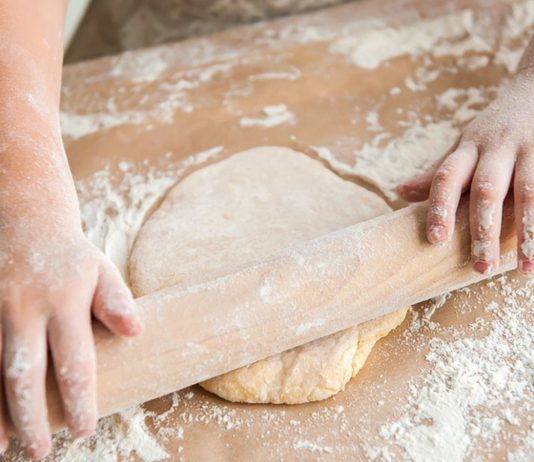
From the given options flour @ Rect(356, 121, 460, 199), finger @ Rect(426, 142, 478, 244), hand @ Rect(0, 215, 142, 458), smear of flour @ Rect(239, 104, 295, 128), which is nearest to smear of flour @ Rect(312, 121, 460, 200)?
flour @ Rect(356, 121, 460, 199)

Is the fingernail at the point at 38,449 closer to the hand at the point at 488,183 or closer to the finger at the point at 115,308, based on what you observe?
the finger at the point at 115,308

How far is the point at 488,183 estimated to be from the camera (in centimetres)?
103

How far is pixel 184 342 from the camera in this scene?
92cm

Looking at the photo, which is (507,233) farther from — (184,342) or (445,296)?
(184,342)

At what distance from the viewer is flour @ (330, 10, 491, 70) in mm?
1621

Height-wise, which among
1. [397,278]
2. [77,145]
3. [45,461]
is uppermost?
[397,278]

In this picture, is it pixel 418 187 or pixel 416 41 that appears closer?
pixel 418 187

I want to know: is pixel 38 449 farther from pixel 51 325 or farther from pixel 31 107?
pixel 31 107

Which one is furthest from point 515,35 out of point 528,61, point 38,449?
point 38,449

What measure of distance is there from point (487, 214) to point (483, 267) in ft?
0.28

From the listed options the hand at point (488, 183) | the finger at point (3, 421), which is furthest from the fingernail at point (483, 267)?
the finger at point (3, 421)

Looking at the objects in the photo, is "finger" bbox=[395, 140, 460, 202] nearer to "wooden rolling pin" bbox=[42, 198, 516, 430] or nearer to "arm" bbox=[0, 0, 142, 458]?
"wooden rolling pin" bbox=[42, 198, 516, 430]

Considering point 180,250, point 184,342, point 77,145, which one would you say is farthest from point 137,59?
point 184,342

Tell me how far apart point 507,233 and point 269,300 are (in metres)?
0.42
